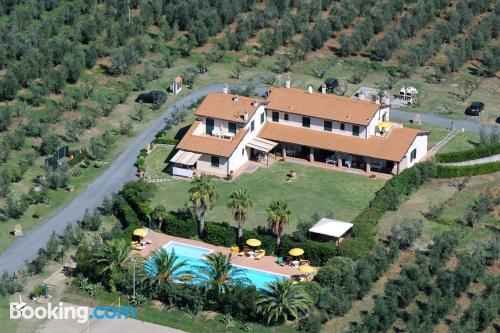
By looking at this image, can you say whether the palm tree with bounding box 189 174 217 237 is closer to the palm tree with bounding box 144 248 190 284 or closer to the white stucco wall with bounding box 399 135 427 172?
the palm tree with bounding box 144 248 190 284

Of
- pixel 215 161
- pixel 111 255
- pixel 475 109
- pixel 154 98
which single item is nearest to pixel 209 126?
pixel 215 161

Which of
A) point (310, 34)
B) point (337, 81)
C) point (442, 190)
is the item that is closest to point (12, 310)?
point (442, 190)

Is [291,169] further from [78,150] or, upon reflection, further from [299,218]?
[78,150]

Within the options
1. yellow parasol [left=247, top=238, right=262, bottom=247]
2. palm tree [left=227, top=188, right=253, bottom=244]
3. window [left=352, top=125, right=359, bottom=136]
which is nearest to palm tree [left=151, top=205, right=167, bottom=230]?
palm tree [left=227, top=188, right=253, bottom=244]

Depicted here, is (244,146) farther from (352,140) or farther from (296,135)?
(352,140)

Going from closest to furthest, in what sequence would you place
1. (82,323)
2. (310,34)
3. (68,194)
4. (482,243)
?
(82,323) → (482,243) → (68,194) → (310,34)
